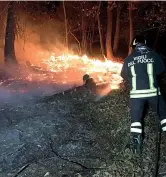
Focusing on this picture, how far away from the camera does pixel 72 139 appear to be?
22.5 feet

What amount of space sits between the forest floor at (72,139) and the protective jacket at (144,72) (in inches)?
43.3

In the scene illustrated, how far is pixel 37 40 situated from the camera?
2214 centimetres

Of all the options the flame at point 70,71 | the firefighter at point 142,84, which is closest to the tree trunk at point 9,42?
the flame at point 70,71

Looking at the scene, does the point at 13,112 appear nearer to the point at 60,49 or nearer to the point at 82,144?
the point at 82,144

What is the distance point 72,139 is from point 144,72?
222cm

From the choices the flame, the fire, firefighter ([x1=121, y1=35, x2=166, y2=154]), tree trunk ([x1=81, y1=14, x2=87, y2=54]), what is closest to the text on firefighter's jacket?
firefighter ([x1=121, y1=35, x2=166, y2=154])

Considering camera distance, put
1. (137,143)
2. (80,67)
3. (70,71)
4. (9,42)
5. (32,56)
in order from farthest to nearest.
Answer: (32,56) → (80,67) → (9,42) → (70,71) → (137,143)

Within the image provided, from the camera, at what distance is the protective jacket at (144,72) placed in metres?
6.18

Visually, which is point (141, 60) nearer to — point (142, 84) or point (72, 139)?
point (142, 84)

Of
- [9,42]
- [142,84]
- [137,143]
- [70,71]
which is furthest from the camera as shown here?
[9,42]

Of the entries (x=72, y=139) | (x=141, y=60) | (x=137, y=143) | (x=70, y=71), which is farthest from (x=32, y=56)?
(x=137, y=143)

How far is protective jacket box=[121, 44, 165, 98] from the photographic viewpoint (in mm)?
6176

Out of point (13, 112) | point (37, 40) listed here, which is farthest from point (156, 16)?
point (13, 112)

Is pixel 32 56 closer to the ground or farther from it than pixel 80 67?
farther from it
